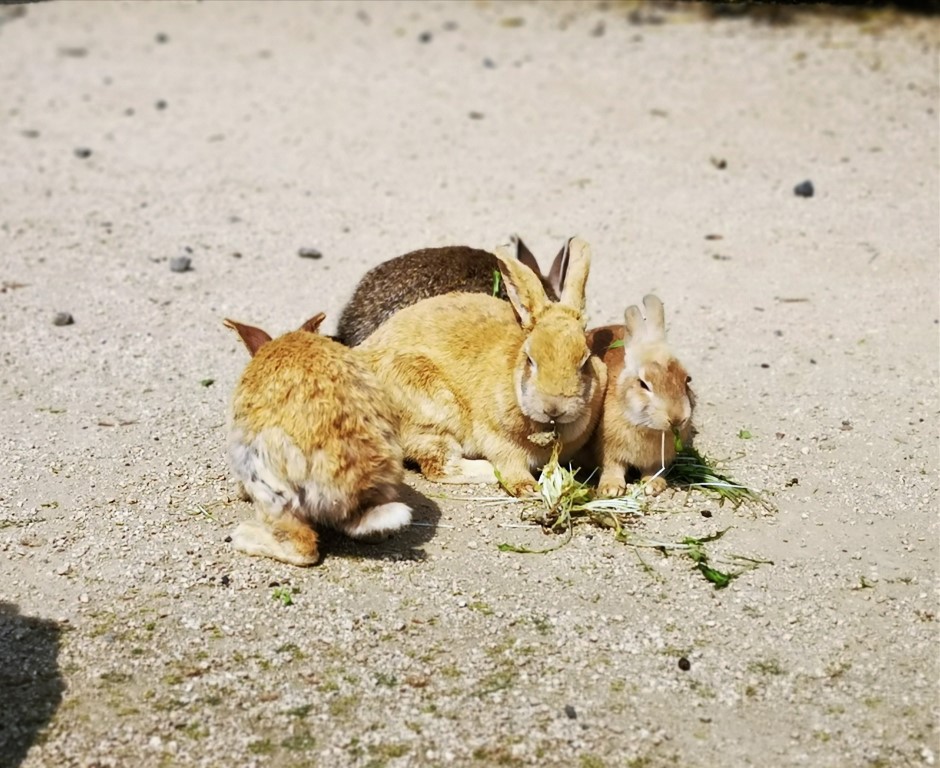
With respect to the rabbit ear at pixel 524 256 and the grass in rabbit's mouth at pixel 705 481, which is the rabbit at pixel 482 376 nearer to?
the rabbit ear at pixel 524 256

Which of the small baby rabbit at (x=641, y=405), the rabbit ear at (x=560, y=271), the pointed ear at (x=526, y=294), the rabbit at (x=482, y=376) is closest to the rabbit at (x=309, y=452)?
the rabbit at (x=482, y=376)

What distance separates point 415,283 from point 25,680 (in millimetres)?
2748

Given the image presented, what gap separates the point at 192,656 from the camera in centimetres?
404

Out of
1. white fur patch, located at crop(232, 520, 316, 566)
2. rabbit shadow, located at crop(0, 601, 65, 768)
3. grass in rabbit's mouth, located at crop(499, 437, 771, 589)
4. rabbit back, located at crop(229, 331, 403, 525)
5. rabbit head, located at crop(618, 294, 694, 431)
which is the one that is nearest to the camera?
rabbit shadow, located at crop(0, 601, 65, 768)

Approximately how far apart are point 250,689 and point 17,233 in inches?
202

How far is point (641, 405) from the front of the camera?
483 cm

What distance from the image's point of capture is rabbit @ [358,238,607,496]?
495cm

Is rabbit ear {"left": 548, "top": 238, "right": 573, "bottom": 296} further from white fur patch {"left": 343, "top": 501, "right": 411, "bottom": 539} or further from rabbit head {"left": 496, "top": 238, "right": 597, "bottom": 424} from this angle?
white fur patch {"left": 343, "top": 501, "right": 411, "bottom": 539}

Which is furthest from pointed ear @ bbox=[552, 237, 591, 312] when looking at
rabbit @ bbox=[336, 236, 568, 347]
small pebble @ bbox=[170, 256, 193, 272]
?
small pebble @ bbox=[170, 256, 193, 272]

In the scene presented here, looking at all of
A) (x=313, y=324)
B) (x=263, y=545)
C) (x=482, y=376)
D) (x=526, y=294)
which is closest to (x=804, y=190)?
(x=526, y=294)

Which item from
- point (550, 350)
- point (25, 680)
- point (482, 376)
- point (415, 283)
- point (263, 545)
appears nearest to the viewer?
point (25, 680)

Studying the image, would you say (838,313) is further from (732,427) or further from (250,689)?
(250,689)

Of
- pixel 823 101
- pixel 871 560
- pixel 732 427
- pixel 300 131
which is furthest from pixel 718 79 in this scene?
pixel 871 560

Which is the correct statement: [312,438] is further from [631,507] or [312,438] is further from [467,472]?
[631,507]
